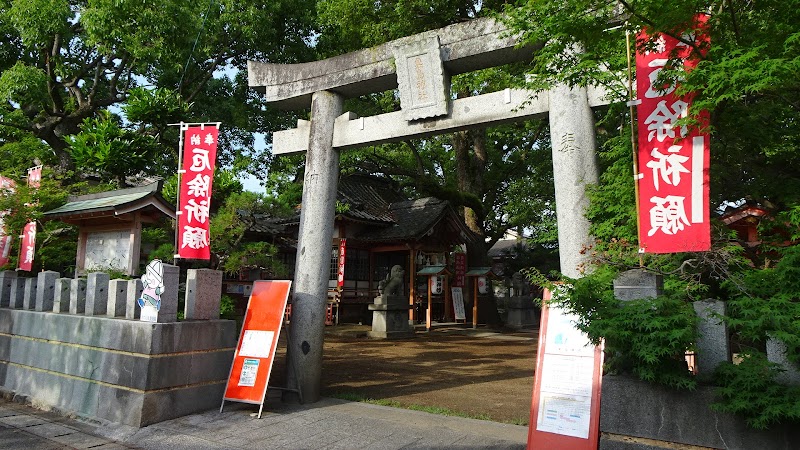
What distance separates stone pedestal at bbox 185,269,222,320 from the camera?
22.1 feet

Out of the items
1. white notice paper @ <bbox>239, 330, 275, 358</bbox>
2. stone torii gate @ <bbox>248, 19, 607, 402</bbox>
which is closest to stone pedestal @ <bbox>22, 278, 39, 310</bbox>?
white notice paper @ <bbox>239, 330, 275, 358</bbox>

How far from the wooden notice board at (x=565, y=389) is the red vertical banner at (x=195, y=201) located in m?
5.05

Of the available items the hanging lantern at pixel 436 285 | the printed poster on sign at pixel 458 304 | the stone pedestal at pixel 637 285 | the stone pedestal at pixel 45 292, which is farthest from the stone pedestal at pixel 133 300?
the hanging lantern at pixel 436 285

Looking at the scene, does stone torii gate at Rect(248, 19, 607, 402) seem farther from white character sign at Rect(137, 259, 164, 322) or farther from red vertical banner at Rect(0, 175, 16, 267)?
red vertical banner at Rect(0, 175, 16, 267)

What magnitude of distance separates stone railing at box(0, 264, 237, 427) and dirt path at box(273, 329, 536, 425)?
6.64 feet

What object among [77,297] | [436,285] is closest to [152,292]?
[77,297]

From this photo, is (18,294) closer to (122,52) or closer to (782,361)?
(122,52)

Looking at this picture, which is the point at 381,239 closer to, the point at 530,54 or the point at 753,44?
the point at 530,54

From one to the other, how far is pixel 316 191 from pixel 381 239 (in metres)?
14.1

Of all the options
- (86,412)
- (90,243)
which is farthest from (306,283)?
(90,243)

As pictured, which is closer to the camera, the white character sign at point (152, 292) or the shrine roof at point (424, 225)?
the white character sign at point (152, 292)

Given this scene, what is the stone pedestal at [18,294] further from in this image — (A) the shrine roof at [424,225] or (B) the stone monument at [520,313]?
(B) the stone monument at [520,313]

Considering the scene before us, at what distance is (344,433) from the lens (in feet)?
18.9

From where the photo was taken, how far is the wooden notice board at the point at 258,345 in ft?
21.4
